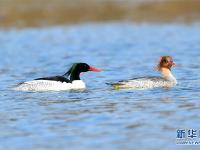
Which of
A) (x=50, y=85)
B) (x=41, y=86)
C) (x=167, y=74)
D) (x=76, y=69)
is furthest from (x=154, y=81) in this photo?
(x=41, y=86)

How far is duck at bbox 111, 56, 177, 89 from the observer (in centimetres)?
1838

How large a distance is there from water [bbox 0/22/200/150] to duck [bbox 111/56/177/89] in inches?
12.4

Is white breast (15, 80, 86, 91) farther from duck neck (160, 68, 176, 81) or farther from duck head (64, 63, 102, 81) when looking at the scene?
duck neck (160, 68, 176, 81)

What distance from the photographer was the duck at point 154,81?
18375 mm

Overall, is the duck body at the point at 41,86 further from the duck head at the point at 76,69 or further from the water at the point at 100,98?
the duck head at the point at 76,69

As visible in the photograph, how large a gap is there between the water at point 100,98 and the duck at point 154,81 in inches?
12.4

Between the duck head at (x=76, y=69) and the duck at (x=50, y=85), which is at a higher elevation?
the duck head at (x=76, y=69)

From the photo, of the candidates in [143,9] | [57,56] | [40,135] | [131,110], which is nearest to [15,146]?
[40,135]

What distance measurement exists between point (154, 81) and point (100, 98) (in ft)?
6.83

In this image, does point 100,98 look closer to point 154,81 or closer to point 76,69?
point 154,81

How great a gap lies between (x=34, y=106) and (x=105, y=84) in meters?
3.85

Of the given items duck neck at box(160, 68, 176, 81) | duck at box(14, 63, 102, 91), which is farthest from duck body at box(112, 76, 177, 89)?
duck at box(14, 63, 102, 91)

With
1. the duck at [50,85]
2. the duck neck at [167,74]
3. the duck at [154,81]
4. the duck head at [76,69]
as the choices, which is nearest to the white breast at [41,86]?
the duck at [50,85]

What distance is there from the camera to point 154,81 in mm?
18703
